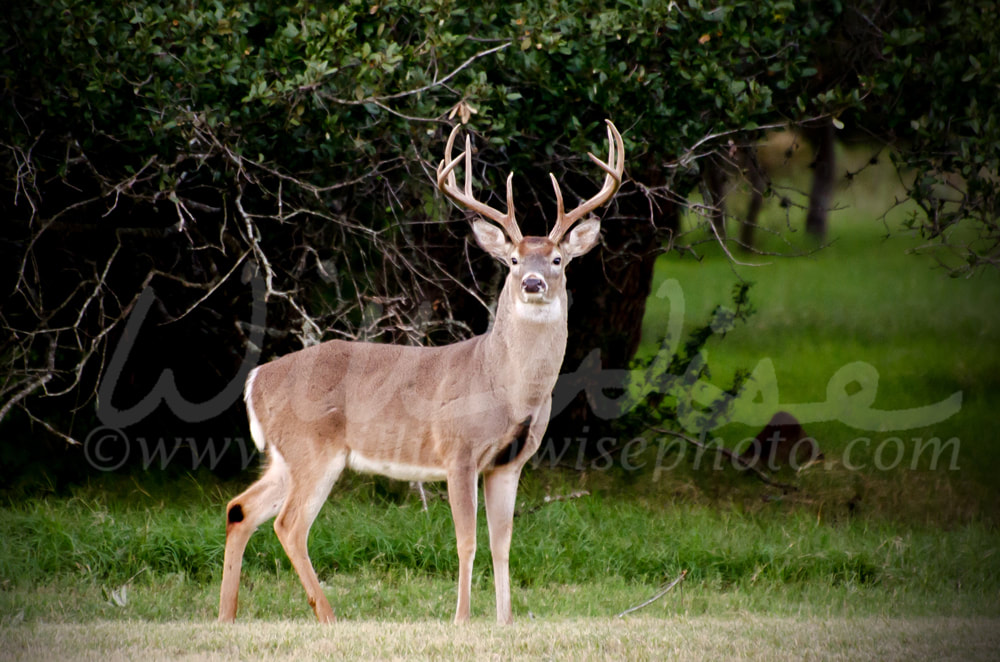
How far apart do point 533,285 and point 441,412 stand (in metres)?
0.89

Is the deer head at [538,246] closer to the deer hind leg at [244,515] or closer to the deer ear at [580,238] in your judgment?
the deer ear at [580,238]

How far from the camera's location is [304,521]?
6301 mm

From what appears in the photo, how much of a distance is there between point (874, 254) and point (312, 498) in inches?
577

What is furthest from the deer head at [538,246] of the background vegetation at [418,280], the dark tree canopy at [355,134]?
the background vegetation at [418,280]

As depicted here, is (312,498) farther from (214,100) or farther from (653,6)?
(653,6)

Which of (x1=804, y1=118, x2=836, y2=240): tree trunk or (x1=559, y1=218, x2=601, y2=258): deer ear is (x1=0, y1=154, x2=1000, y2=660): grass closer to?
(x1=559, y1=218, x2=601, y2=258): deer ear

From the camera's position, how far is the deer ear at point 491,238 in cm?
638

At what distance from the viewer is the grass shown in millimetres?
5625

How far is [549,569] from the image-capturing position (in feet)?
24.7

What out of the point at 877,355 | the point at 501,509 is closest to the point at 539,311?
Answer: the point at 501,509

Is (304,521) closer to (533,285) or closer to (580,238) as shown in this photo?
(533,285)

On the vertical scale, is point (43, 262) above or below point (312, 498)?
above

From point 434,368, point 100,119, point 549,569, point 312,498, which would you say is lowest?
point 549,569

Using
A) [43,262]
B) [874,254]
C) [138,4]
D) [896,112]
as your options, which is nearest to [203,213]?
[43,262]
